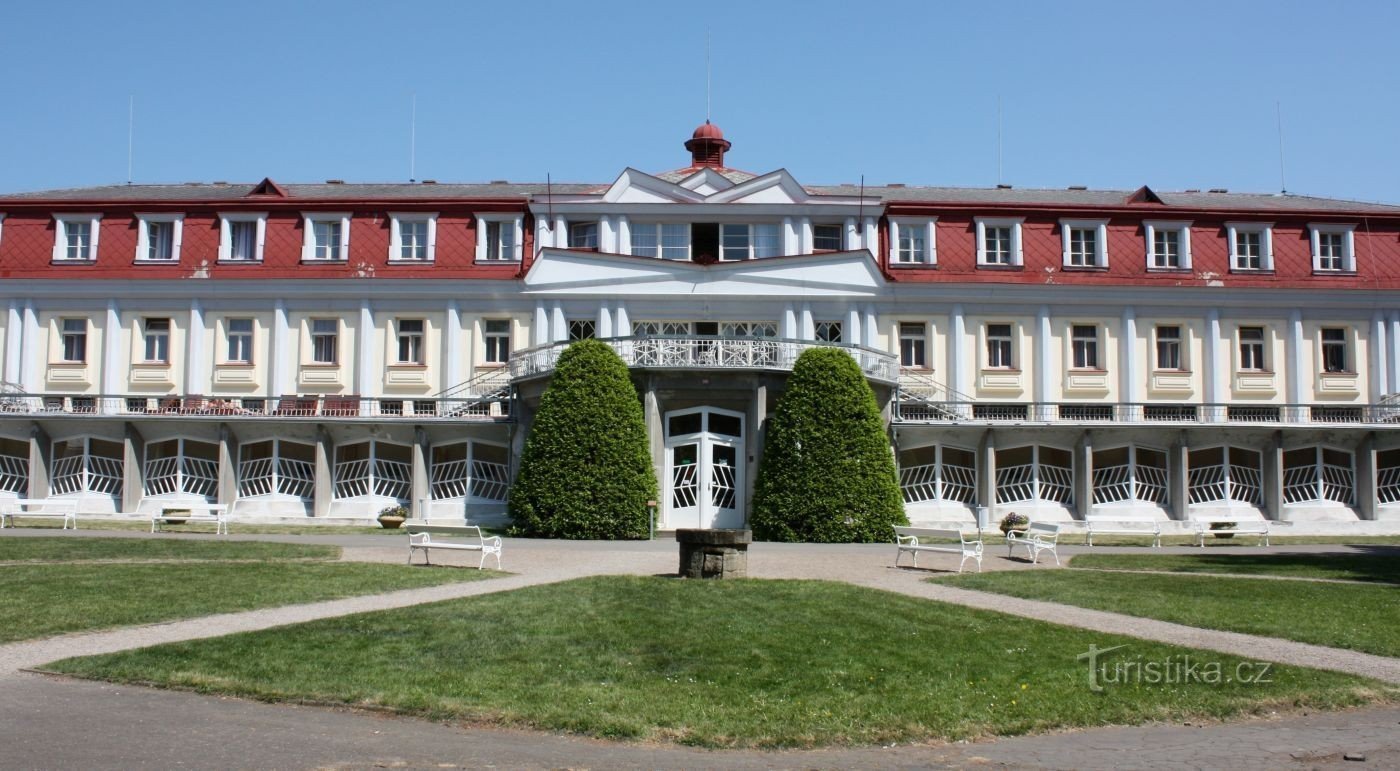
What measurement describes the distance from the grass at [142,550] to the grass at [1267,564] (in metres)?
14.5

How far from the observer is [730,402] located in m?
30.4

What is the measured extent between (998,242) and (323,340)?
70.9ft

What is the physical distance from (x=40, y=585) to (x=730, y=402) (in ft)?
57.5

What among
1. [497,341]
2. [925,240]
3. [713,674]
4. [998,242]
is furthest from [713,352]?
[713,674]

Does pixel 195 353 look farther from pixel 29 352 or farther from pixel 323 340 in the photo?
pixel 29 352

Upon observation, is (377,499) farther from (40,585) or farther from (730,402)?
(40,585)

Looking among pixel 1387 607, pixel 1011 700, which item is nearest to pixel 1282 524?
pixel 1387 607

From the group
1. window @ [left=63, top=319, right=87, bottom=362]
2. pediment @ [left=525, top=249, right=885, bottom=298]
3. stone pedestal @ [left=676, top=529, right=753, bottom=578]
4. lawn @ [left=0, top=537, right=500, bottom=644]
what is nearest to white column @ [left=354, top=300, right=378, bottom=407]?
pediment @ [left=525, top=249, right=885, bottom=298]

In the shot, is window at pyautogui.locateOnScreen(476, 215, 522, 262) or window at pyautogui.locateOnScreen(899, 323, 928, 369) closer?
window at pyautogui.locateOnScreen(899, 323, 928, 369)

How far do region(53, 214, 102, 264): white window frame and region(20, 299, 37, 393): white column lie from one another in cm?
179

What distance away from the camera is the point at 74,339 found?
124 feet

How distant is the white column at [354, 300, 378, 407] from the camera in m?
36.9

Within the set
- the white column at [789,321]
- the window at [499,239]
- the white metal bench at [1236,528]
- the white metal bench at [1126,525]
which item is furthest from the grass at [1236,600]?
the window at [499,239]

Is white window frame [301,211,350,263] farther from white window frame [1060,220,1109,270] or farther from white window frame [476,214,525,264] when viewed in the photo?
white window frame [1060,220,1109,270]
